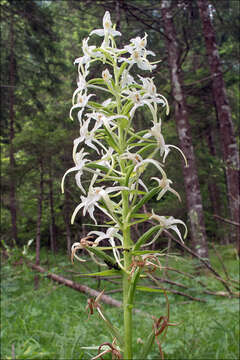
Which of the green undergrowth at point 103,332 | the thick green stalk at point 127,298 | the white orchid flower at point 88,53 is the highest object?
the white orchid flower at point 88,53

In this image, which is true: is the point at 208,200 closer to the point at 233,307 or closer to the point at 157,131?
the point at 233,307

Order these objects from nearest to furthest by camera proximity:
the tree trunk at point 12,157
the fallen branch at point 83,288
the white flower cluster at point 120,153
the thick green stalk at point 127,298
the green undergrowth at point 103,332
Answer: the thick green stalk at point 127,298, the white flower cluster at point 120,153, the green undergrowth at point 103,332, the fallen branch at point 83,288, the tree trunk at point 12,157

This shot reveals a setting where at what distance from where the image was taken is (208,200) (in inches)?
598

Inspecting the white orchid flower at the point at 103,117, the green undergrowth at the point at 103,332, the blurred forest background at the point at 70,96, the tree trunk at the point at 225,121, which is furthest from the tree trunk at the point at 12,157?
the white orchid flower at the point at 103,117

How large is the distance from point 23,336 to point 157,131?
3.67 m

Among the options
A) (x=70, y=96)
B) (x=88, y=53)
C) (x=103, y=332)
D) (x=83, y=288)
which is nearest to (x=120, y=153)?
(x=88, y=53)

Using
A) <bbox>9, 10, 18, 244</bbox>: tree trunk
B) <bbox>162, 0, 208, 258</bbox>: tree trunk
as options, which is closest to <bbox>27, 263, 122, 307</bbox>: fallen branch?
<bbox>162, 0, 208, 258</bbox>: tree trunk

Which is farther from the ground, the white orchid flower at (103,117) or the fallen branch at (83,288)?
the white orchid flower at (103,117)

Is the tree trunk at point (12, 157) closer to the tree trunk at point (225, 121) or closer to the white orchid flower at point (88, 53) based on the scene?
the tree trunk at point (225, 121)

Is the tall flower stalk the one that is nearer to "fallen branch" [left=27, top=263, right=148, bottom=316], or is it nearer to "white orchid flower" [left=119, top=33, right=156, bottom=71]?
"white orchid flower" [left=119, top=33, right=156, bottom=71]

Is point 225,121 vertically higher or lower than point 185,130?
higher

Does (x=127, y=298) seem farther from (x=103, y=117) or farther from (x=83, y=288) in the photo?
(x=83, y=288)

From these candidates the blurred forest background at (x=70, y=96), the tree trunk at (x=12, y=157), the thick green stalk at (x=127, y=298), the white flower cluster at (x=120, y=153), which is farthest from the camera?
the tree trunk at (x=12, y=157)

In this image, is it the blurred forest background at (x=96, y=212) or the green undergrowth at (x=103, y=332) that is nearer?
the green undergrowth at (x=103, y=332)
